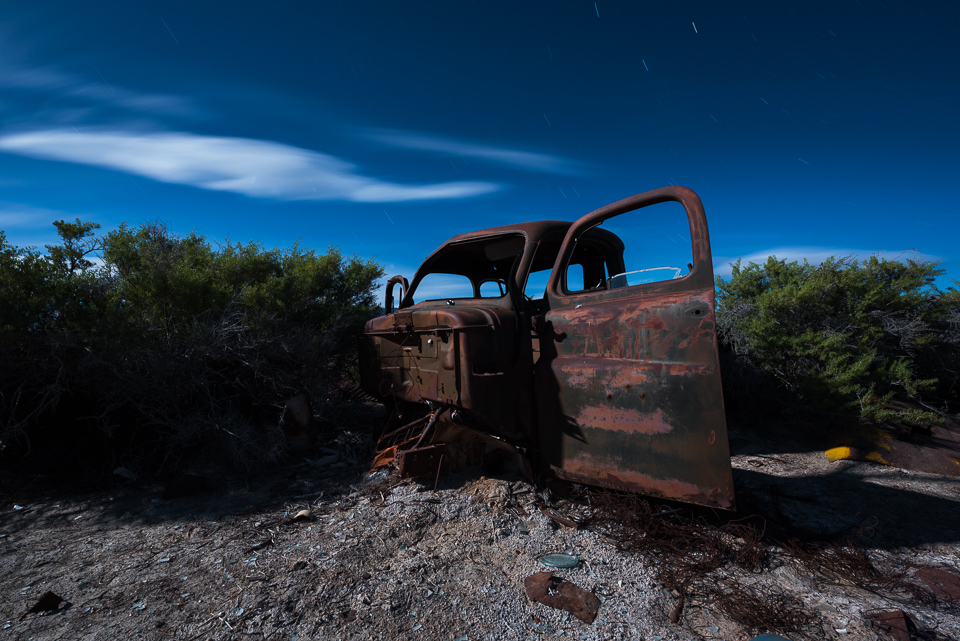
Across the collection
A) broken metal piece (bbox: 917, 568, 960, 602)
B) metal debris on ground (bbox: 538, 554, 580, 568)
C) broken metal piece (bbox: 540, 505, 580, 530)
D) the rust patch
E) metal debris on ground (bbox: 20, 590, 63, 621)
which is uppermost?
the rust patch

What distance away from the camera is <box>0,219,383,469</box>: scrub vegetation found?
425 centimetres

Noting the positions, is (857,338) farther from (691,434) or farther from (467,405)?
(467,405)

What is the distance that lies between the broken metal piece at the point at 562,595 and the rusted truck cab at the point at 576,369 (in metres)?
0.78

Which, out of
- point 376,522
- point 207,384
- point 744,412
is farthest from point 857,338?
A: point 207,384

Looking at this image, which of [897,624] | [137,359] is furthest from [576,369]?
[137,359]

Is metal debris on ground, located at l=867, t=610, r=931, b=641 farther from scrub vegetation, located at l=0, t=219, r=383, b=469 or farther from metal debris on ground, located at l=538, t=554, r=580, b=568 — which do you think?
scrub vegetation, located at l=0, t=219, r=383, b=469

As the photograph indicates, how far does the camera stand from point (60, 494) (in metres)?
3.94

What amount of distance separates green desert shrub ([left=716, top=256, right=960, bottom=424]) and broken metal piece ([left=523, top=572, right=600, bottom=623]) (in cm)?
460

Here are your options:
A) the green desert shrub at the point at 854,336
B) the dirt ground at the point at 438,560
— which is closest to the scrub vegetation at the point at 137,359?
the dirt ground at the point at 438,560

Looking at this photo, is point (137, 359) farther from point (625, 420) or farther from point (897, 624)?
point (897, 624)

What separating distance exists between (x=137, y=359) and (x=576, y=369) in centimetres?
401

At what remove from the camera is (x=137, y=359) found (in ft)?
14.5

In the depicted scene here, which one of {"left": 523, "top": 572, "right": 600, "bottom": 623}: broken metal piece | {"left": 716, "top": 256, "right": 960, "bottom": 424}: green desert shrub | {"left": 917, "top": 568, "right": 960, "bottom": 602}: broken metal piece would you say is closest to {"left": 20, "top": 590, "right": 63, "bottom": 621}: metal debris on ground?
{"left": 523, "top": 572, "right": 600, "bottom": 623}: broken metal piece

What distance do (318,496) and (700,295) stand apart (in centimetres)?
324
